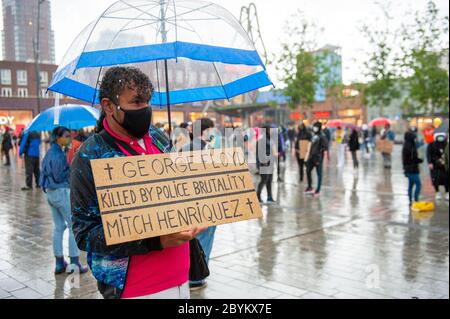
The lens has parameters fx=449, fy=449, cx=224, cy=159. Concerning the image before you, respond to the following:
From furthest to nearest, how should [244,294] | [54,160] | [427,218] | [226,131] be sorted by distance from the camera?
[427,218], [54,160], [244,294], [226,131]

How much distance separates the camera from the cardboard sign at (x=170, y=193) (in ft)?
5.94

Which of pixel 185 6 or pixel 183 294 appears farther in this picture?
pixel 185 6

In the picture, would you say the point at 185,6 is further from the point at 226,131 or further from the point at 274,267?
the point at 274,267

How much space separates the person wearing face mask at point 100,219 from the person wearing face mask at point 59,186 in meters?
3.38

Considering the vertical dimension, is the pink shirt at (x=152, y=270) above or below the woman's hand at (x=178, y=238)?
below

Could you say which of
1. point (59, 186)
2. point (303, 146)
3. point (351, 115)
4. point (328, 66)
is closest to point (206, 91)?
point (59, 186)

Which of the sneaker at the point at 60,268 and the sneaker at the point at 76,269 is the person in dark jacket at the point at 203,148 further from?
the sneaker at the point at 60,268

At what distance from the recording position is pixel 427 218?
8602 mm

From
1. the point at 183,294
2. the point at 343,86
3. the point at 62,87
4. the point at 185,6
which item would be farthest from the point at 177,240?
the point at 343,86

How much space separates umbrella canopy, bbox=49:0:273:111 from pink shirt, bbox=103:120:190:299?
0.42 m

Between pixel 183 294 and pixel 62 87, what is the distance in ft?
4.20

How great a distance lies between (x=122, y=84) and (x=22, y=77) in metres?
1.04

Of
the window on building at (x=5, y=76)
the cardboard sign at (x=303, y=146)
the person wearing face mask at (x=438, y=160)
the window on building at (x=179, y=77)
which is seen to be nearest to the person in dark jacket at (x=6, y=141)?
the window on building at (x=5, y=76)

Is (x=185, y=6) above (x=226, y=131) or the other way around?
above
